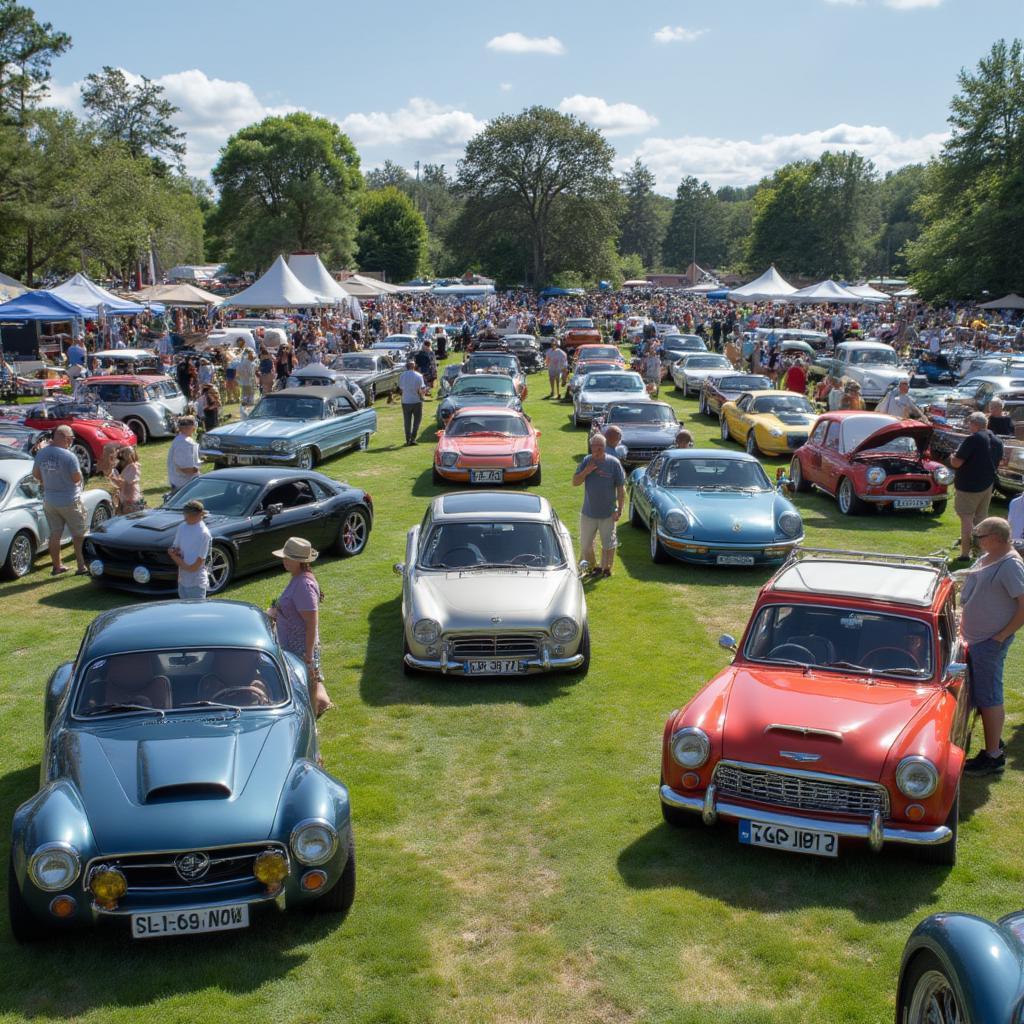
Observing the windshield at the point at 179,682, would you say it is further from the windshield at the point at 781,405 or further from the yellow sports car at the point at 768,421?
the windshield at the point at 781,405

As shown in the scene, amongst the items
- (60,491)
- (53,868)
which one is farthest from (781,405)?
(53,868)

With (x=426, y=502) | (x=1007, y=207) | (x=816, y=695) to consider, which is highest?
(x=1007, y=207)

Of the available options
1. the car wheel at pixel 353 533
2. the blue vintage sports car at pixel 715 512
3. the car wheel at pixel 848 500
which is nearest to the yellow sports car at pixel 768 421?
the car wheel at pixel 848 500

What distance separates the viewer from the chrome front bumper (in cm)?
588

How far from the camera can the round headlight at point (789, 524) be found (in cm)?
1306

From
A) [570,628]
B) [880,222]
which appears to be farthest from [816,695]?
[880,222]

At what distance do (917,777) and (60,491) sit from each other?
10.4 meters

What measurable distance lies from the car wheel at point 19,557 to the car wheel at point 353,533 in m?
3.88

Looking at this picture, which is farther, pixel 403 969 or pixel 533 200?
pixel 533 200

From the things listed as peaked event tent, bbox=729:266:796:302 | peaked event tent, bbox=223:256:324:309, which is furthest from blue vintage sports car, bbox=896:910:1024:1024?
peaked event tent, bbox=729:266:796:302

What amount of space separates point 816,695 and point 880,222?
6522 inches

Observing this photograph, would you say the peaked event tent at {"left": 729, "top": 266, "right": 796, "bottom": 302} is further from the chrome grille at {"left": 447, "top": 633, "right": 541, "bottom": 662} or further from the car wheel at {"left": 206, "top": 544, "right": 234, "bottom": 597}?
the chrome grille at {"left": 447, "top": 633, "right": 541, "bottom": 662}

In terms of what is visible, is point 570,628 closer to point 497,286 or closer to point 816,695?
point 816,695

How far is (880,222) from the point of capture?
157 m
